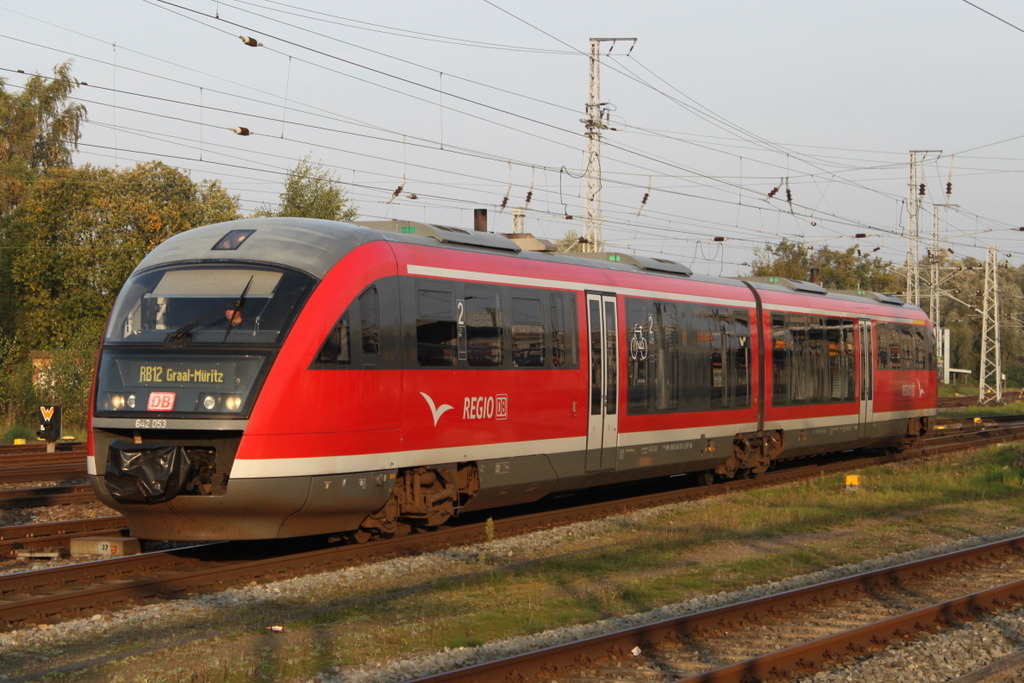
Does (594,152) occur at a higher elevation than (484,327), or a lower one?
higher

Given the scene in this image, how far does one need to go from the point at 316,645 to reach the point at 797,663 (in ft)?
10.9

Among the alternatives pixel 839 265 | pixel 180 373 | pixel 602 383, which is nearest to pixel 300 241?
pixel 180 373

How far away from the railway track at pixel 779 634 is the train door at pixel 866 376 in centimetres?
1107

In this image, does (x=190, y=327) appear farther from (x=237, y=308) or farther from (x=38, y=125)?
(x=38, y=125)

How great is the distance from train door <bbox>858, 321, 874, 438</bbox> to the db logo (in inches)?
601

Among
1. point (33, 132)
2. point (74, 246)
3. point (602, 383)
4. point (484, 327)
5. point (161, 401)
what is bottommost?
point (161, 401)

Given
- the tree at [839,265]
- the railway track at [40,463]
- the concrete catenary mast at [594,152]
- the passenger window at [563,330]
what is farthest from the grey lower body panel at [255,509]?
the tree at [839,265]

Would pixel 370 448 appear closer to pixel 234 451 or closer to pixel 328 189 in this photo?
pixel 234 451

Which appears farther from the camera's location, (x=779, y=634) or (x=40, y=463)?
(x=40, y=463)

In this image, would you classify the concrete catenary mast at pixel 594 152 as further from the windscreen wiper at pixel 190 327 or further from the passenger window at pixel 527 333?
the windscreen wiper at pixel 190 327

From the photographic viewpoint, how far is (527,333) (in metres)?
12.7

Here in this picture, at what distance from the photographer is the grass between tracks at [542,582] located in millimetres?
7418

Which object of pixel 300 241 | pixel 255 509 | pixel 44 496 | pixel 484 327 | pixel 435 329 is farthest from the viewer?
pixel 44 496

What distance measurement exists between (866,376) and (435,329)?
12.8m
